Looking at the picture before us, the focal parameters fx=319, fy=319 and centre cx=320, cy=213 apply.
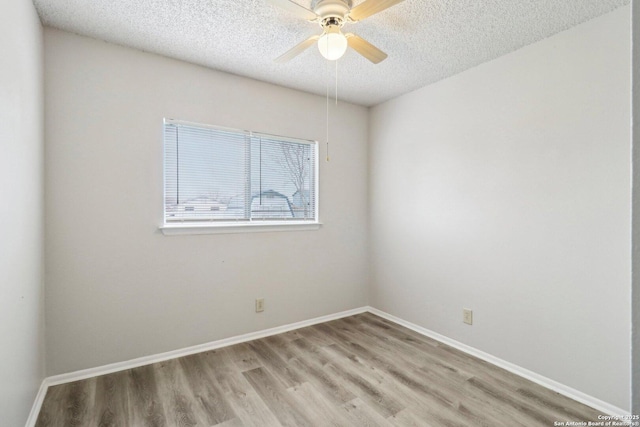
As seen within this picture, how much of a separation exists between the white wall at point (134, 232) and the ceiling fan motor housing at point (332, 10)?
4.38ft

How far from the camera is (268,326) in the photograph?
3100mm

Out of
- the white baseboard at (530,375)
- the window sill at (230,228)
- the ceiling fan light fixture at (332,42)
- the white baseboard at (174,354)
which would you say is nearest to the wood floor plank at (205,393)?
the white baseboard at (174,354)

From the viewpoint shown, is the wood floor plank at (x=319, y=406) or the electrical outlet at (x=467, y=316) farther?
the electrical outlet at (x=467, y=316)

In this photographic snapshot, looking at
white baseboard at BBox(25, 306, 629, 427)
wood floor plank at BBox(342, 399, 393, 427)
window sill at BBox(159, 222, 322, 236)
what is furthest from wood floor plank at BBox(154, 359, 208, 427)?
window sill at BBox(159, 222, 322, 236)

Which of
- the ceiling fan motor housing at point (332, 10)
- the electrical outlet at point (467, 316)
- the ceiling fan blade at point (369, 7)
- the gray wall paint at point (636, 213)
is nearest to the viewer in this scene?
the gray wall paint at point (636, 213)

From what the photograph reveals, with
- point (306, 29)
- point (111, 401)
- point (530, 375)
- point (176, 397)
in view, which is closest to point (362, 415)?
point (176, 397)

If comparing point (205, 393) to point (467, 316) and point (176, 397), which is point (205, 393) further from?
point (467, 316)

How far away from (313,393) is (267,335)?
1.02 m

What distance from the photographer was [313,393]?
7.07 ft

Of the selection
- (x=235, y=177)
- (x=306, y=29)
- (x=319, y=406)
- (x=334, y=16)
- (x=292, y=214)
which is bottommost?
(x=319, y=406)

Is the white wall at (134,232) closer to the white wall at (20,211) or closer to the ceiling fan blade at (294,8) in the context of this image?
the white wall at (20,211)

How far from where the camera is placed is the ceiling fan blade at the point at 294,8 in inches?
63.4

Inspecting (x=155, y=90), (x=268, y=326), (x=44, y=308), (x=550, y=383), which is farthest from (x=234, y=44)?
(x=550, y=383)

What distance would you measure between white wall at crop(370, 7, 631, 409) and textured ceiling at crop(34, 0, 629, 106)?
233mm
